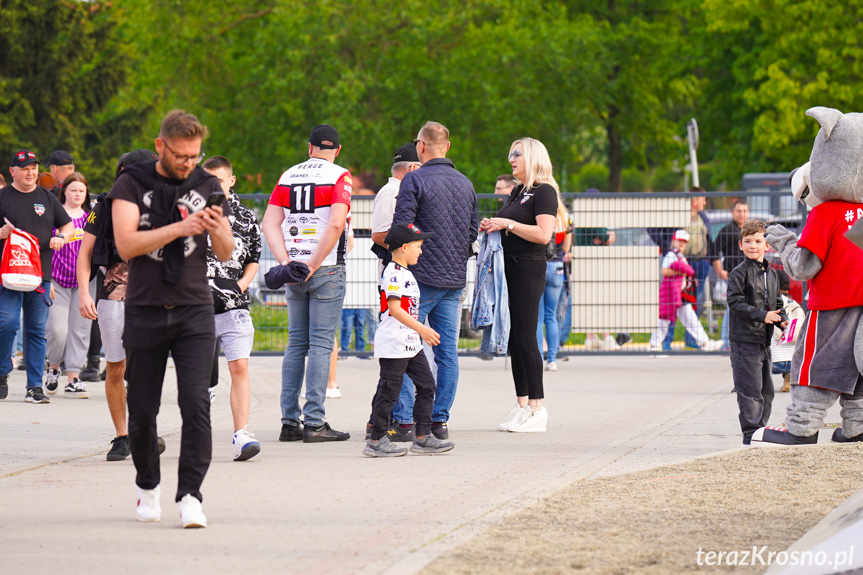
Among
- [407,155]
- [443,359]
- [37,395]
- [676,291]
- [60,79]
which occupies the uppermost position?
[60,79]

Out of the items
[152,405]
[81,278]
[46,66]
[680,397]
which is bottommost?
[680,397]

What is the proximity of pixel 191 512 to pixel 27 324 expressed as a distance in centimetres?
593

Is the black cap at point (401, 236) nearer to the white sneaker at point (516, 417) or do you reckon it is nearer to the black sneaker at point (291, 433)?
the black sneaker at point (291, 433)

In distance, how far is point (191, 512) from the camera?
527 cm

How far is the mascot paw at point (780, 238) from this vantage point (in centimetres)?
754

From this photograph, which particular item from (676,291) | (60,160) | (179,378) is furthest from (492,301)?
(676,291)

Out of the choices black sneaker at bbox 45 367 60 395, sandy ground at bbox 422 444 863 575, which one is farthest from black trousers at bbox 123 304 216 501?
black sneaker at bbox 45 367 60 395

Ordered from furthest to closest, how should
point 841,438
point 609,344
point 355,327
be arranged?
point 609,344 → point 355,327 → point 841,438

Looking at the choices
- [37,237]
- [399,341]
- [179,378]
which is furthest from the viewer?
[37,237]

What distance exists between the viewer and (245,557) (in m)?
4.80

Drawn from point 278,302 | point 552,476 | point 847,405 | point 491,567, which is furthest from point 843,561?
point 278,302

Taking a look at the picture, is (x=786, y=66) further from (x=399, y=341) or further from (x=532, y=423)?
(x=399, y=341)

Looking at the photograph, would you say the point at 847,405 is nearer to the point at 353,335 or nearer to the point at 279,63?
the point at 353,335

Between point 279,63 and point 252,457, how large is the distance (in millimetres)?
23259
